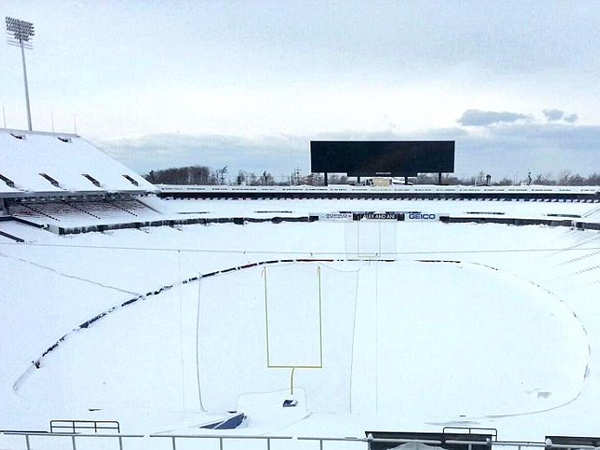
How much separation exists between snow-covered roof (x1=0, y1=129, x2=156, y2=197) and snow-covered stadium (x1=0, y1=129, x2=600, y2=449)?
14 cm

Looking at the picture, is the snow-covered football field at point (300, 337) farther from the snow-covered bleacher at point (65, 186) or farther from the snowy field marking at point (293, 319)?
the snow-covered bleacher at point (65, 186)

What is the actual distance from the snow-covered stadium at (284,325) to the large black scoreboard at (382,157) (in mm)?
7258

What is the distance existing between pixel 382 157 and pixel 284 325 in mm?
23505

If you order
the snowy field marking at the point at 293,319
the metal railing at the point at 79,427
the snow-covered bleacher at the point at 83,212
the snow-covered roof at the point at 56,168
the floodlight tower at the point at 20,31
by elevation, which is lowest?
the snowy field marking at the point at 293,319

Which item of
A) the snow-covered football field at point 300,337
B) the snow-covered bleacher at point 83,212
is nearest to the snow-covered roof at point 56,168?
the snow-covered bleacher at point 83,212

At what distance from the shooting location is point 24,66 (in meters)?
29.1

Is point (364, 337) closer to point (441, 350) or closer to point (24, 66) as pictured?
point (441, 350)

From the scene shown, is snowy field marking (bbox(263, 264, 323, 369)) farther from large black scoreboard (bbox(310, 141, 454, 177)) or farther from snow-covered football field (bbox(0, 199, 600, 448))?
large black scoreboard (bbox(310, 141, 454, 177))

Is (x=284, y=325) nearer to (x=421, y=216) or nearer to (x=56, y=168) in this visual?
(x=421, y=216)

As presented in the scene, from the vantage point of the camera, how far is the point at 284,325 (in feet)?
33.6

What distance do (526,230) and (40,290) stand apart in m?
23.6

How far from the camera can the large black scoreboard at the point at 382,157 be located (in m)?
30.7

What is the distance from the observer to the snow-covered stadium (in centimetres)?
557

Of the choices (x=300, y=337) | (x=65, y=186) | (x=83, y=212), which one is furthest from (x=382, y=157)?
(x=300, y=337)
